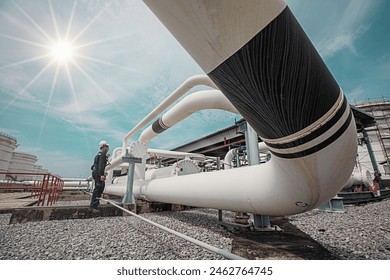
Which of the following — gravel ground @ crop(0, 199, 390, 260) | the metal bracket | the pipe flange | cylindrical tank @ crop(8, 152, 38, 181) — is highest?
cylindrical tank @ crop(8, 152, 38, 181)

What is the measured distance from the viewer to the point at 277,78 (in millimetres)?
551

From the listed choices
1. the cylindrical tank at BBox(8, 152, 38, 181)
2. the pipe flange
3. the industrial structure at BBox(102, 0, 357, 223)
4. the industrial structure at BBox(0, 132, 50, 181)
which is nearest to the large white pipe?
the pipe flange

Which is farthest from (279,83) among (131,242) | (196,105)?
(196,105)

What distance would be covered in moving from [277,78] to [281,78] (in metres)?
0.01

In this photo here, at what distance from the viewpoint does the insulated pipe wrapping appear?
487mm

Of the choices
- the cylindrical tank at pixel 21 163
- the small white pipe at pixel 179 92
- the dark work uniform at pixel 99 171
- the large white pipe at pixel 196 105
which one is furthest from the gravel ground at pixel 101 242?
the cylindrical tank at pixel 21 163

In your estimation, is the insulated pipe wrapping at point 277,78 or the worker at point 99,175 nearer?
the insulated pipe wrapping at point 277,78

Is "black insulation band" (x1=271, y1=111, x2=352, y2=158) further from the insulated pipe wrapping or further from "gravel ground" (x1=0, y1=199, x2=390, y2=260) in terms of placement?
"gravel ground" (x1=0, y1=199, x2=390, y2=260)

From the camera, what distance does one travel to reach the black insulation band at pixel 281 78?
51cm

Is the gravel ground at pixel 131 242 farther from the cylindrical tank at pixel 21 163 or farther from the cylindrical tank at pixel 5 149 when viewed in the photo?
the cylindrical tank at pixel 21 163

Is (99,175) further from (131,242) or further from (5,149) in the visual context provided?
(5,149)

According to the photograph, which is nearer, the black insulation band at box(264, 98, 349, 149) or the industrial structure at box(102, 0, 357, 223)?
the industrial structure at box(102, 0, 357, 223)
